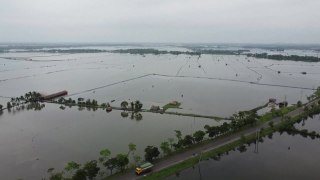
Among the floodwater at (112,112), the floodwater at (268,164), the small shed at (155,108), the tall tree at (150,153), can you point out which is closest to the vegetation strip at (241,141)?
the floodwater at (268,164)

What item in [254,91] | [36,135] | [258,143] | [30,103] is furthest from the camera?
[254,91]

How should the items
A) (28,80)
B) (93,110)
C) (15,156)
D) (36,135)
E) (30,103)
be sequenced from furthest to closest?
(28,80) < (30,103) < (93,110) < (36,135) < (15,156)

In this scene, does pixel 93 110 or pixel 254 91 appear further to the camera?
pixel 254 91

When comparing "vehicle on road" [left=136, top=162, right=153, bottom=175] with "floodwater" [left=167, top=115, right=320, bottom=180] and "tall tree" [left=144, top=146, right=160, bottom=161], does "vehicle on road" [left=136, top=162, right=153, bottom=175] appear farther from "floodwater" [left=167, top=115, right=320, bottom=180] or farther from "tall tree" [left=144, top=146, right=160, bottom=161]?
"floodwater" [left=167, top=115, right=320, bottom=180]

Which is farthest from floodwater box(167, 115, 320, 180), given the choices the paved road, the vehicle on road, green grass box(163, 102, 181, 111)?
green grass box(163, 102, 181, 111)

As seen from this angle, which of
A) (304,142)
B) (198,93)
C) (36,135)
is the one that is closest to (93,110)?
(36,135)

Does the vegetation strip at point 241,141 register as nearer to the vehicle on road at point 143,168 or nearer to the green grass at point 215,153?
the green grass at point 215,153

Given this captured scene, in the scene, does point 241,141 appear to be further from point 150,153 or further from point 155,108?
point 155,108

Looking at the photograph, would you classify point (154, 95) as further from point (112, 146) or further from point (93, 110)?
point (112, 146)
